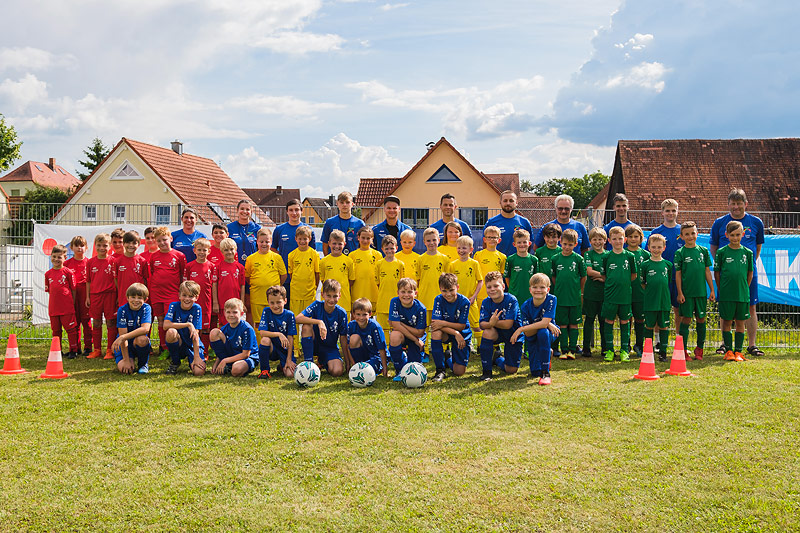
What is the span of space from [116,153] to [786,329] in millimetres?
29334

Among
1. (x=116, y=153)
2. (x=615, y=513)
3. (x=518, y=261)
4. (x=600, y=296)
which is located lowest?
(x=615, y=513)

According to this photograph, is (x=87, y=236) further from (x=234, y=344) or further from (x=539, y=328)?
(x=539, y=328)

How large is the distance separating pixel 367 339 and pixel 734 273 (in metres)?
Answer: 5.16

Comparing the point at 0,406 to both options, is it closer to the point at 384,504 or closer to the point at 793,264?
the point at 384,504

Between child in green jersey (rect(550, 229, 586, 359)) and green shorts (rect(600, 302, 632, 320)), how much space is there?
36cm

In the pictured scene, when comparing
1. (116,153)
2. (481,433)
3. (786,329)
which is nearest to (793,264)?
(786,329)

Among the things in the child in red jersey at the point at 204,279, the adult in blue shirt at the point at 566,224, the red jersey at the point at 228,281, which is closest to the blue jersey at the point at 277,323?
the red jersey at the point at 228,281

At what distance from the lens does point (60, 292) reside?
8.69m

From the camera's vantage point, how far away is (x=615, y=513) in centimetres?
354

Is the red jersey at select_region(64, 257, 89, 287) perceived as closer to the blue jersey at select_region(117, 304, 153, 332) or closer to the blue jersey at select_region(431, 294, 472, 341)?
the blue jersey at select_region(117, 304, 153, 332)

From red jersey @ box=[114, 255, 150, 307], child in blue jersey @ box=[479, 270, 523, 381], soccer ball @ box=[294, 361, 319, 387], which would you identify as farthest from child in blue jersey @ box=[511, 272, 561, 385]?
red jersey @ box=[114, 255, 150, 307]

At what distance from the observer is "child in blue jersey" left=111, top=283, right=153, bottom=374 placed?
749cm

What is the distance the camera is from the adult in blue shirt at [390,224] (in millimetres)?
8742

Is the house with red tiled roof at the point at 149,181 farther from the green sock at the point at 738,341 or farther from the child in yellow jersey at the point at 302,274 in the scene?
the green sock at the point at 738,341
